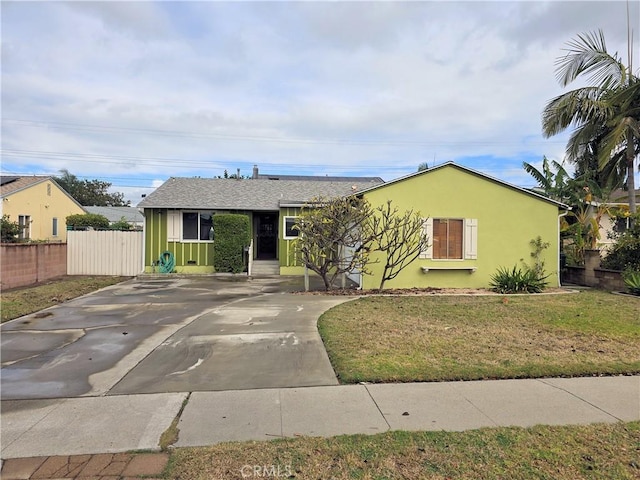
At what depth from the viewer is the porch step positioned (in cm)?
1777

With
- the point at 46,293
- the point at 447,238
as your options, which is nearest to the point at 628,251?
the point at 447,238

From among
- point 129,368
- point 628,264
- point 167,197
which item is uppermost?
point 167,197

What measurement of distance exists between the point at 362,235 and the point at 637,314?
22.0 ft

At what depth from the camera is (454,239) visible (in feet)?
45.6

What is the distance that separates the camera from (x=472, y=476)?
3018 mm

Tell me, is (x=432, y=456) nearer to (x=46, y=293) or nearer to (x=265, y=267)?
(x=46, y=293)

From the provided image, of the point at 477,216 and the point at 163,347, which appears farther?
the point at 477,216

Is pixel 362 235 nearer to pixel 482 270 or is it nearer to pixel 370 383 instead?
pixel 482 270

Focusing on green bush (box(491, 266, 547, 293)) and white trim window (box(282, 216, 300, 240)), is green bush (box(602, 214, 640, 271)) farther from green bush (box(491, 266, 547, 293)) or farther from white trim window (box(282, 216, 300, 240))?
white trim window (box(282, 216, 300, 240))

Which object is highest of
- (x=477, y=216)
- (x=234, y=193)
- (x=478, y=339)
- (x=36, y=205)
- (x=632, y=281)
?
Answer: (x=234, y=193)

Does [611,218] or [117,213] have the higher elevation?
[117,213]

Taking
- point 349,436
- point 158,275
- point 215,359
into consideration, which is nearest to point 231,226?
point 158,275

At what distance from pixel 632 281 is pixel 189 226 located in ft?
51.2

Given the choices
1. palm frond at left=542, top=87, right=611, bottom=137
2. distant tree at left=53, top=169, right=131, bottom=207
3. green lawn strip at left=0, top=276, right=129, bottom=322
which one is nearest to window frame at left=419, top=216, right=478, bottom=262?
palm frond at left=542, top=87, right=611, bottom=137
